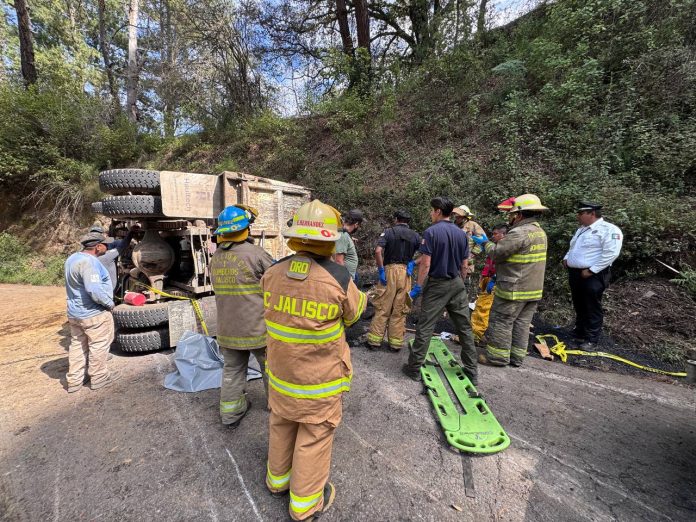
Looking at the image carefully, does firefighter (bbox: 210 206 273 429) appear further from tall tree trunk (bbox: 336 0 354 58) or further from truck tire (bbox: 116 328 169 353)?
tall tree trunk (bbox: 336 0 354 58)

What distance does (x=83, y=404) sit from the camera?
2.84 metres

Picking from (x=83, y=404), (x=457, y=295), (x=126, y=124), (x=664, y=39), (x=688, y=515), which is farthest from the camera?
(x=126, y=124)

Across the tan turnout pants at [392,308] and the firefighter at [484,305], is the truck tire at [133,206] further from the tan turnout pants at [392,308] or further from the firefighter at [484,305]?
the firefighter at [484,305]

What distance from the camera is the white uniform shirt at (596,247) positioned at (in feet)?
12.1

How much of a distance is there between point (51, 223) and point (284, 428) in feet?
47.2

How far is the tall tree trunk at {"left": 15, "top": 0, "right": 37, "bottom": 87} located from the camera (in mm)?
10312

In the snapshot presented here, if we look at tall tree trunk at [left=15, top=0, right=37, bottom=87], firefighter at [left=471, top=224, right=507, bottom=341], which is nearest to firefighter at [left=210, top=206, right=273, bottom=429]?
firefighter at [left=471, top=224, right=507, bottom=341]

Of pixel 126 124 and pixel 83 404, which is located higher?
pixel 126 124

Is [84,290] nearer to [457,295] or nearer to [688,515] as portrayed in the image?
[457,295]

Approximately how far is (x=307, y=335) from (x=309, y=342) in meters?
0.04

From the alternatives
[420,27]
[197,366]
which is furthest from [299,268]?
[420,27]

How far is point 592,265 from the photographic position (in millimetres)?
3795

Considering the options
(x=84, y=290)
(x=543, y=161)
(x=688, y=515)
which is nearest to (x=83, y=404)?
(x=84, y=290)

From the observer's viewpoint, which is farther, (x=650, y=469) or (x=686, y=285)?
(x=686, y=285)
